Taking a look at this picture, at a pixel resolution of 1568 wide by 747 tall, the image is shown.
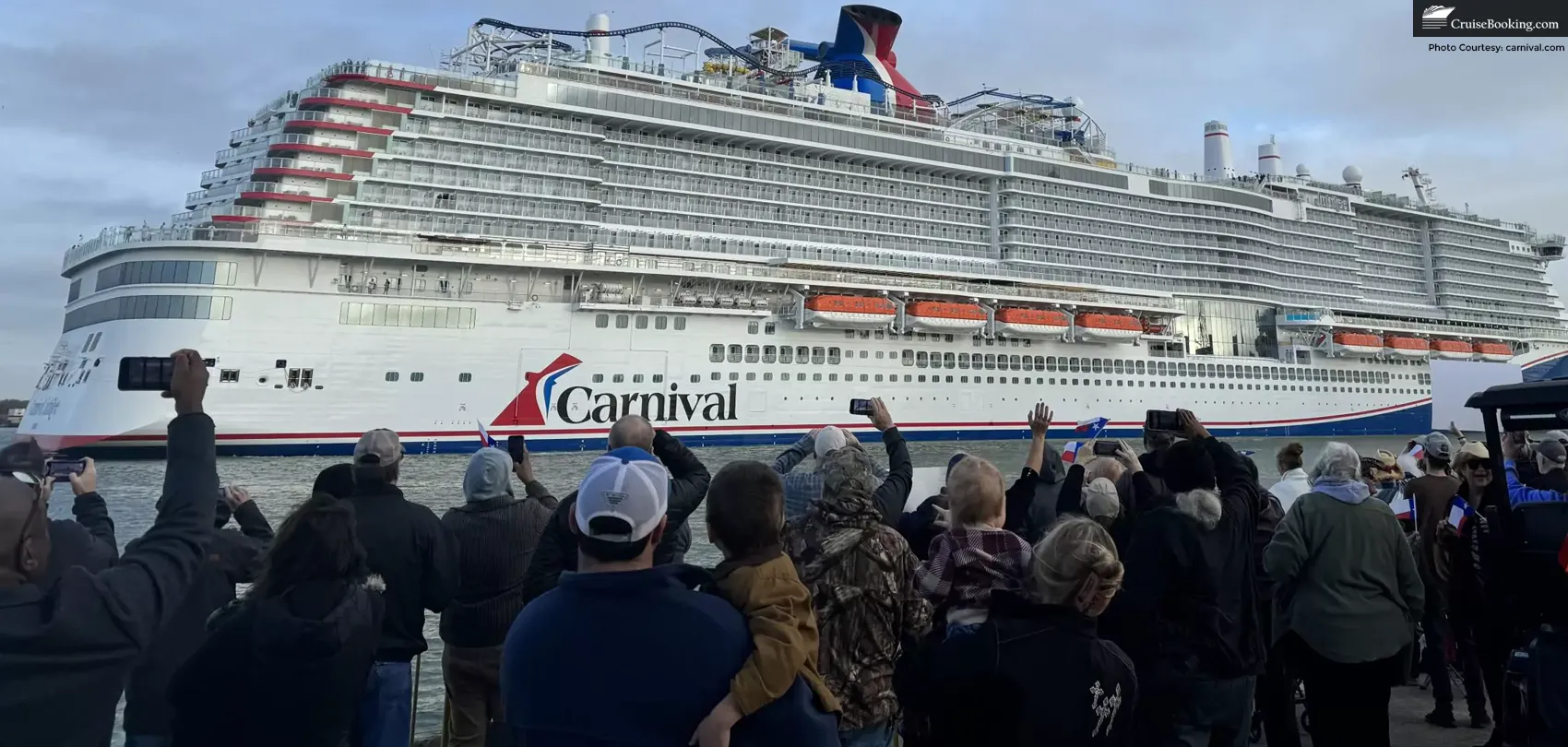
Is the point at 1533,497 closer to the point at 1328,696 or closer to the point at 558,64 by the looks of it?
the point at 1328,696

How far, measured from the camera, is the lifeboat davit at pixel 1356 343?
1783 inches

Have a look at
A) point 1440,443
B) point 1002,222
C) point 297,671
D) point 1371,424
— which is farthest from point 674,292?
point 1371,424

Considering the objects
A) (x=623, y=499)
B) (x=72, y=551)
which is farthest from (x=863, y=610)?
(x=72, y=551)

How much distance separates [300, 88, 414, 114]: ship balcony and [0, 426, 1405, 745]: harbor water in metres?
11.8

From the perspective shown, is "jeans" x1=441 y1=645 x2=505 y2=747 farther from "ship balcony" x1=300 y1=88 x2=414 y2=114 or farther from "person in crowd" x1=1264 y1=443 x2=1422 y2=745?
"ship balcony" x1=300 y1=88 x2=414 y2=114

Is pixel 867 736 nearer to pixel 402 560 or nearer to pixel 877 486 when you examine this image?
pixel 877 486

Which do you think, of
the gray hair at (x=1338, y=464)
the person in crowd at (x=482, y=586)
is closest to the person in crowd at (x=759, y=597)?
the person in crowd at (x=482, y=586)

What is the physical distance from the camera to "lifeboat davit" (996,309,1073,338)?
1419 inches

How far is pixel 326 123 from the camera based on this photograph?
2747cm

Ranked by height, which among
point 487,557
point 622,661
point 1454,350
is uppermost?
point 1454,350

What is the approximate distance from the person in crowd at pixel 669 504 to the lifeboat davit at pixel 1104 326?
3690cm

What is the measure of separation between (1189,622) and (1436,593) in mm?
3369

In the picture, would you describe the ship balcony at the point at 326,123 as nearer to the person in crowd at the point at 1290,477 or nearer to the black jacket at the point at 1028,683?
the person in crowd at the point at 1290,477

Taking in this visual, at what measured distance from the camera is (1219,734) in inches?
141
